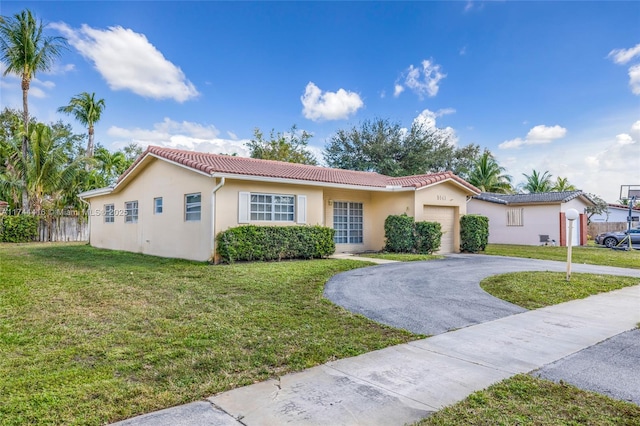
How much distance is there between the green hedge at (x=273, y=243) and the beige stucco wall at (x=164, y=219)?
801 millimetres

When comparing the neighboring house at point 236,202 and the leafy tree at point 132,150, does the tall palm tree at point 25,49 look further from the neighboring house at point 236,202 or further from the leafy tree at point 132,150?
the leafy tree at point 132,150

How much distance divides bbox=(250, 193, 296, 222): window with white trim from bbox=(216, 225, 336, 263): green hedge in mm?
713

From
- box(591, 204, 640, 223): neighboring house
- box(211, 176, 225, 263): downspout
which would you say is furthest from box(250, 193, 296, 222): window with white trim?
box(591, 204, 640, 223): neighboring house

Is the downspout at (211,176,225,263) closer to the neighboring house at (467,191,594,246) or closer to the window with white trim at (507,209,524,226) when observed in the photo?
the neighboring house at (467,191,594,246)

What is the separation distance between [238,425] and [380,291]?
564cm

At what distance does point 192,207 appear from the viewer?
13.1 m

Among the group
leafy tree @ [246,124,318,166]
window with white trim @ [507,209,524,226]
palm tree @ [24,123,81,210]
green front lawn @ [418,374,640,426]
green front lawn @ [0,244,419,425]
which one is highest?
leafy tree @ [246,124,318,166]

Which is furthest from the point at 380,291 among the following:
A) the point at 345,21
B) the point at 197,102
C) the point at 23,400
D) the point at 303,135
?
the point at 303,135

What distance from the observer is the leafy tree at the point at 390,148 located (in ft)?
106

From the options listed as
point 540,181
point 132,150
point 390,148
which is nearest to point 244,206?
point 390,148

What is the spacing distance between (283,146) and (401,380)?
32.7 m

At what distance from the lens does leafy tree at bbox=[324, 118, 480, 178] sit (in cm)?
3228

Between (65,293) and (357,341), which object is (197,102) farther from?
(357,341)

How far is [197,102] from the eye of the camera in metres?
23.9
